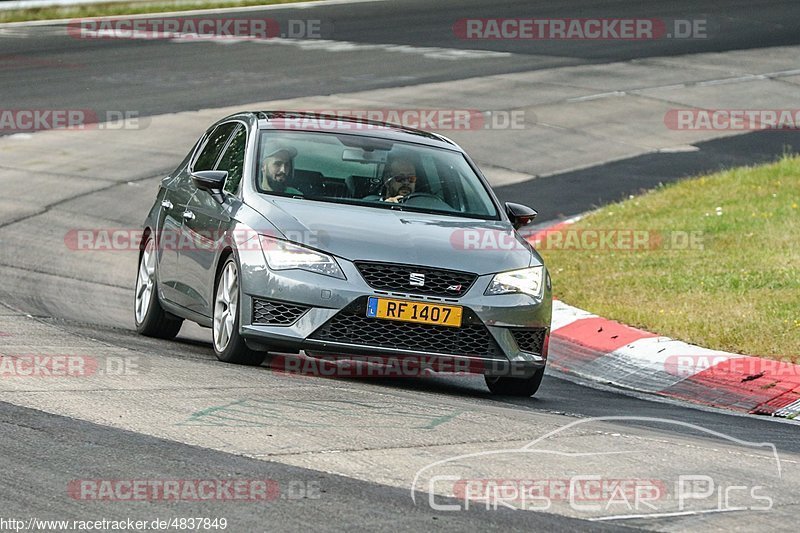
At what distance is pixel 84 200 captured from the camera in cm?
1747

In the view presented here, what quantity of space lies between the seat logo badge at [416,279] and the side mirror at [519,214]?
161 cm

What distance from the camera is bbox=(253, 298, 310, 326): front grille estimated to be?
8.80m

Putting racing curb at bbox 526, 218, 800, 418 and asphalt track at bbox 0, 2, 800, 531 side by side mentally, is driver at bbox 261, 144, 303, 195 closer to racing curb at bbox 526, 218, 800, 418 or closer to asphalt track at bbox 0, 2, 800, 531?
asphalt track at bbox 0, 2, 800, 531

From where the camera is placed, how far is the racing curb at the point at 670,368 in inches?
385

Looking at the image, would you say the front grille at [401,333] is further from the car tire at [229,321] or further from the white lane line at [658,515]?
the white lane line at [658,515]

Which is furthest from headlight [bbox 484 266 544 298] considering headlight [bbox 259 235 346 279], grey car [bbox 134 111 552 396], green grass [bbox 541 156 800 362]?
green grass [bbox 541 156 800 362]

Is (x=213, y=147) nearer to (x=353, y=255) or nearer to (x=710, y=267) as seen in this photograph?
(x=353, y=255)

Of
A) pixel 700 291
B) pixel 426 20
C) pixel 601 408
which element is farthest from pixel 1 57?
pixel 601 408

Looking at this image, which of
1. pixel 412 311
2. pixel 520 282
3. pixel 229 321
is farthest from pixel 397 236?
pixel 229 321

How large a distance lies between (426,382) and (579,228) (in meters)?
6.65

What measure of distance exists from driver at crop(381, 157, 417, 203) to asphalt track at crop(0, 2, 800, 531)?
1.21m

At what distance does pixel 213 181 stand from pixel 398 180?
1.19 metres

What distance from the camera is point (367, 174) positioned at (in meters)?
9.94

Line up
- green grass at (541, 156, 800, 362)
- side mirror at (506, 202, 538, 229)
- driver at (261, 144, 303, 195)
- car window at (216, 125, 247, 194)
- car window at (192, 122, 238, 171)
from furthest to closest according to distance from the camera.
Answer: green grass at (541, 156, 800, 362) < car window at (192, 122, 238, 171) < side mirror at (506, 202, 538, 229) < car window at (216, 125, 247, 194) < driver at (261, 144, 303, 195)
